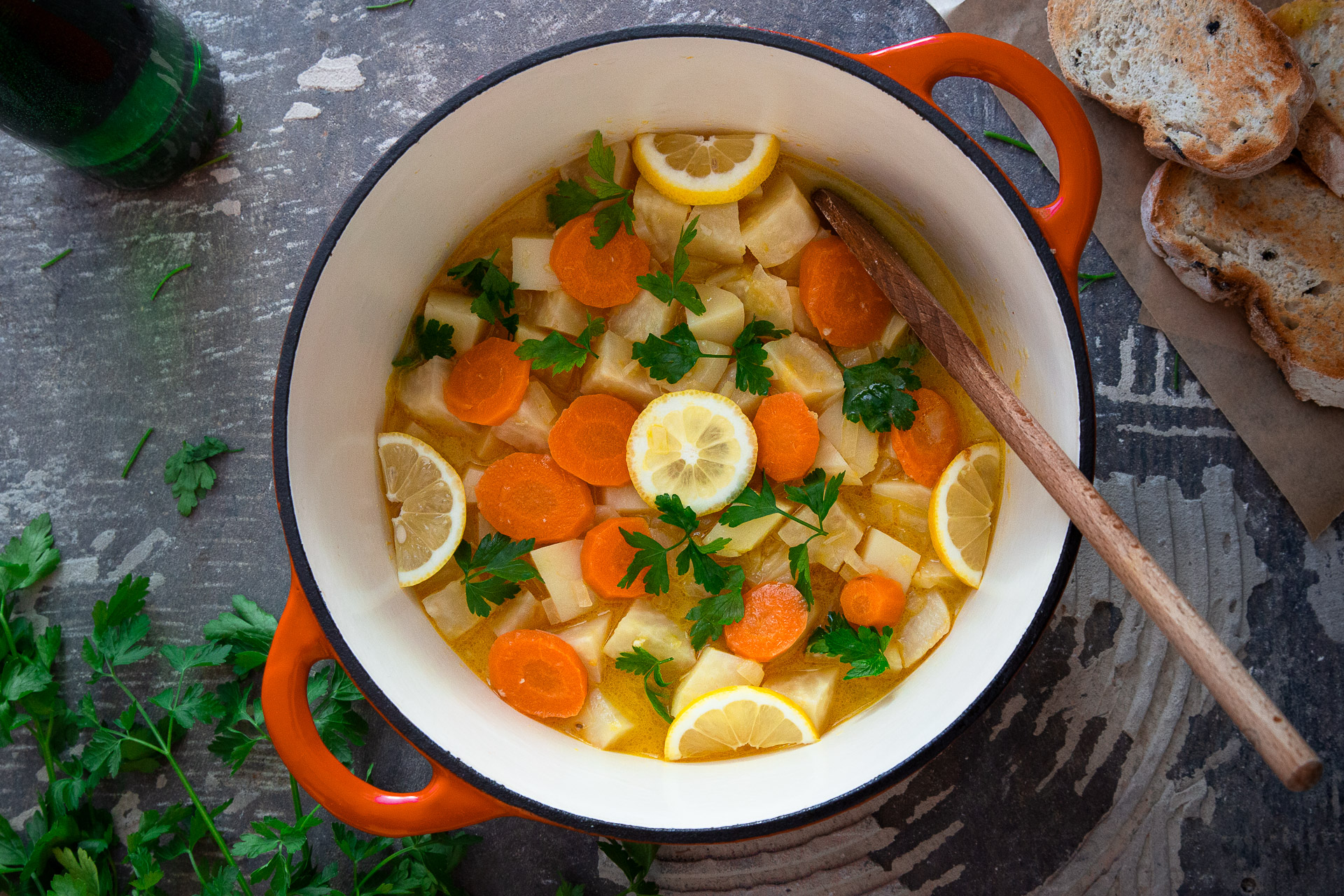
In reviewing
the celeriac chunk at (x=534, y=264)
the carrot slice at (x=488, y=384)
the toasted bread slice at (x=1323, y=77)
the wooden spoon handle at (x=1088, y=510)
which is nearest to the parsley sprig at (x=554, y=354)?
the carrot slice at (x=488, y=384)

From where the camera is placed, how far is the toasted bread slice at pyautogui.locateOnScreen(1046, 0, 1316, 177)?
1.81 m

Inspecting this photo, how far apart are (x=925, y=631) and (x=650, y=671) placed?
0.57m

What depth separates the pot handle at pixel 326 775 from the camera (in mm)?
1433

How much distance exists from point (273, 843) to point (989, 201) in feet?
5.82

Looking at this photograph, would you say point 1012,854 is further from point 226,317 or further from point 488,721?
point 226,317

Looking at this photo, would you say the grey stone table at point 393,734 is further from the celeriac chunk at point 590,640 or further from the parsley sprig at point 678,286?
the parsley sprig at point 678,286

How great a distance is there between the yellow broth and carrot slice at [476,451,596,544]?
76 millimetres

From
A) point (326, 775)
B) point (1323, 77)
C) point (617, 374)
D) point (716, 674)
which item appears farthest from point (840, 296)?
point (326, 775)

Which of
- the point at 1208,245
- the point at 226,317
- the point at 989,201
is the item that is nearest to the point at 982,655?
the point at 989,201

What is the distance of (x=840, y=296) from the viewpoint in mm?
1771

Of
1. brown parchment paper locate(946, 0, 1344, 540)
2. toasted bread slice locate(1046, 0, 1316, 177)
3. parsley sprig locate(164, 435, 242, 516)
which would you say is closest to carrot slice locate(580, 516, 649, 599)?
parsley sprig locate(164, 435, 242, 516)

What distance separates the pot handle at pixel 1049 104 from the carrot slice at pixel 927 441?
0.40m

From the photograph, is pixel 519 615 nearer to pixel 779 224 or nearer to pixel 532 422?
pixel 532 422

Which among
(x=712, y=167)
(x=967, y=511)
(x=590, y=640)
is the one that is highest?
(x=712, y=167)
